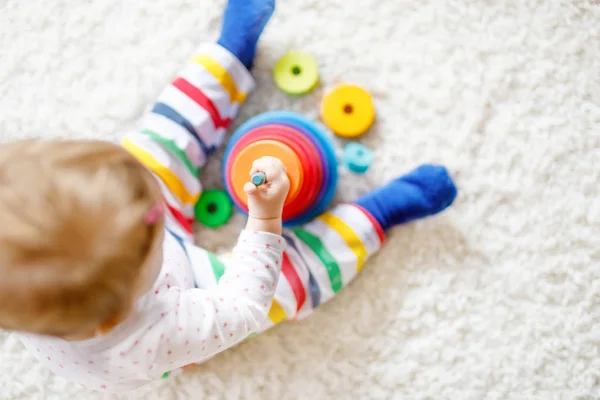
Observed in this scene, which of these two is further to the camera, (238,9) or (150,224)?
(238,9)

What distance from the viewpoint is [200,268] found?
0.66 meters

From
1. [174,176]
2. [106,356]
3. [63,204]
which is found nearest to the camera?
[63,204]

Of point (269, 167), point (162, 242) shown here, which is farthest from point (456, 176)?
point (162, 242)

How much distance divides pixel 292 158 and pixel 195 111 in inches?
6.1

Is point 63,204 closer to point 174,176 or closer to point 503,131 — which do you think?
point 174,176

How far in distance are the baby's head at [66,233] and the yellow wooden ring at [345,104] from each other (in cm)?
40

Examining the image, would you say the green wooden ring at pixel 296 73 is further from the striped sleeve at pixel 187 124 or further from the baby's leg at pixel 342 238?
the baby's leg at pixel 342 238

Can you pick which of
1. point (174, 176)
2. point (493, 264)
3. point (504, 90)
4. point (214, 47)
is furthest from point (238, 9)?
point (493, 264)

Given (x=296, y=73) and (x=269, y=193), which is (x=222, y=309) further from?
Answer: (x=296, y=73)

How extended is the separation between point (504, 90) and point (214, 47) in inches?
16.0

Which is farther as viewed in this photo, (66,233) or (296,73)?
(296,73)

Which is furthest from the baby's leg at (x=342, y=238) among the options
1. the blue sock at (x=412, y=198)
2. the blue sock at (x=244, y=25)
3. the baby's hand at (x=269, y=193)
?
the blue sock at (x=244, y=25)

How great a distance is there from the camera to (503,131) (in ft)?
2.50

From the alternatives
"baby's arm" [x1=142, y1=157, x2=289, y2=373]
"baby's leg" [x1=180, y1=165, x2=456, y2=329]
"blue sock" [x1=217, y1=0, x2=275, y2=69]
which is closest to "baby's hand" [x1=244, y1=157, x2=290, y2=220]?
"baby's arm" [x1=142, y1=157, x2=289, y2=373]
